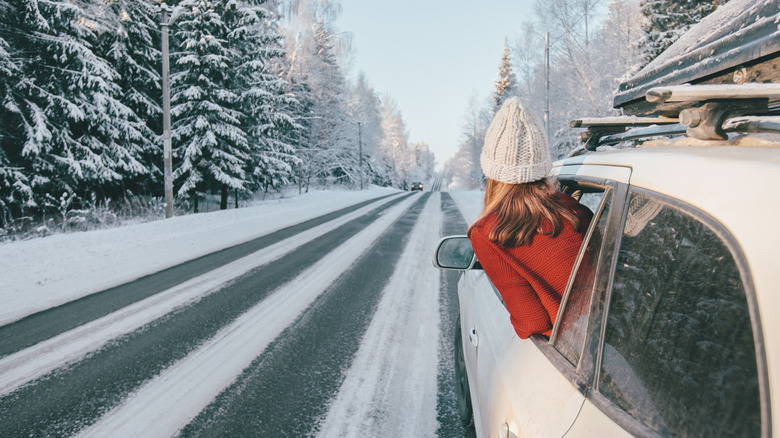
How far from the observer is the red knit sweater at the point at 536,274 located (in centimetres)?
147

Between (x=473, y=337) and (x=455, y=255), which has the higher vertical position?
(x=455, y=255)

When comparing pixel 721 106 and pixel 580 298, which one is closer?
pixel 721 106

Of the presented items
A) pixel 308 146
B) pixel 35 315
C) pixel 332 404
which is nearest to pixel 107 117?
pixel 35 315

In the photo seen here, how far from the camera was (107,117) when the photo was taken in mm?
13828

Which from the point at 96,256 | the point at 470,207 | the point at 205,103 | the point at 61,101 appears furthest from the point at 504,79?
the point at 96,256

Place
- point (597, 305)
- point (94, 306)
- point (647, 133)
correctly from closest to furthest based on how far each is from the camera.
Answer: point (597, 305) → point (647, 133) → point (94, 306)

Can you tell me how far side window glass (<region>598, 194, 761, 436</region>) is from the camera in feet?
2.33

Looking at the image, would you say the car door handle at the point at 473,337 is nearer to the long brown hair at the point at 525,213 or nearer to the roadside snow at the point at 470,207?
the long brown hair at the point at 525,213

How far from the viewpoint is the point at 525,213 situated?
158 centimetres

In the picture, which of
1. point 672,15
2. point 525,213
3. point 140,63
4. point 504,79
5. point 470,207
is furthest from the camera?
point 504,79

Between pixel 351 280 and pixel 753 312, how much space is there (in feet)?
19.0

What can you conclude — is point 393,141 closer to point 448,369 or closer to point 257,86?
point 257,86

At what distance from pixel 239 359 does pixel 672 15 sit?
53.7 feet

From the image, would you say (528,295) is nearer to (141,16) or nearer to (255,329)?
(255,329)
